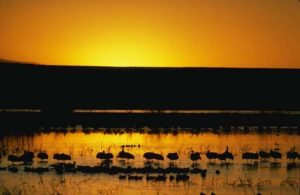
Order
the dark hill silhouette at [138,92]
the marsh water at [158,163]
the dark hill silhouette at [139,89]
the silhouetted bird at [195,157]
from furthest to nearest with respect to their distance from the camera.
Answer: the dark hill silhouette at [139,89] < the dark hill silhouette at [138,92] < the silhouetted bird at [195,157] < the marsh water at [158,163]

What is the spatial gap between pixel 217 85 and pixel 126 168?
1238 inches


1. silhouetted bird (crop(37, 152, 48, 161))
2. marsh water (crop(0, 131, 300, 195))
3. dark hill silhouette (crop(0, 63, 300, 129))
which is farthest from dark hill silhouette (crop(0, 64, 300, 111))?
silhouetted bird (crop(37, 152, 48, 161))

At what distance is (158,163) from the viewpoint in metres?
22.8

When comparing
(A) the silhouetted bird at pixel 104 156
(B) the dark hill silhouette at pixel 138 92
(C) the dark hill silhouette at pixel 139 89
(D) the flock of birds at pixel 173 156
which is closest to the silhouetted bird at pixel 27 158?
(D) the flock of birds at pixel 173 156

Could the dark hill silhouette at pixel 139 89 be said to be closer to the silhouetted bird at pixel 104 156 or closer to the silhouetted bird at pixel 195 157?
the silhouetted bird at pixel 104 156

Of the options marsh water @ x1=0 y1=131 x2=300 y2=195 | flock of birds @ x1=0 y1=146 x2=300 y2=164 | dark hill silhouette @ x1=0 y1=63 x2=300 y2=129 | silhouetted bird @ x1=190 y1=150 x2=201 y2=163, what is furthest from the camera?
dark hill silhouette @ x1=0 y1=63 x2=300 y2=129

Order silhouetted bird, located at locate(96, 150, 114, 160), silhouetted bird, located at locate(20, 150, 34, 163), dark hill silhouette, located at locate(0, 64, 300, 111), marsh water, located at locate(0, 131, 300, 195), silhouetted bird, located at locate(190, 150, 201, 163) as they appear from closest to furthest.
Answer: marsh water, located at locate(0, 131, 300, 195) → silhouetted bird, located at locate(20, 150, 34, 163) → silhouetted bird, located at locate(190, 150, 201, 163) → silhouetted bird, located at locate(96, 150, 114, 160) → dark hill silhouette, located at locate(0, 64, 300, 111)

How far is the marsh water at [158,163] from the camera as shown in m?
17.4

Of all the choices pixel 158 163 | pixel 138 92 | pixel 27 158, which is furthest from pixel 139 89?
pixel 27 158

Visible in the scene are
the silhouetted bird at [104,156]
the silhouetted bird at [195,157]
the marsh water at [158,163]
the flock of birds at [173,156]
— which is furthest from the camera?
the silhouetted bird at [104,156]

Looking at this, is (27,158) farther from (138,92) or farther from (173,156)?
(138,92)

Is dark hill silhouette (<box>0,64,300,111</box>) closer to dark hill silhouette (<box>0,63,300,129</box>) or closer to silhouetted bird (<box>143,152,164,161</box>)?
dark hill silhouette (<box>0,63,300,129</box>)

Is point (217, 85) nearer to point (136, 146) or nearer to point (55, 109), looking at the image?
point (55, 109)

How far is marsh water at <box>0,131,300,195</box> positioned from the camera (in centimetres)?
1739
